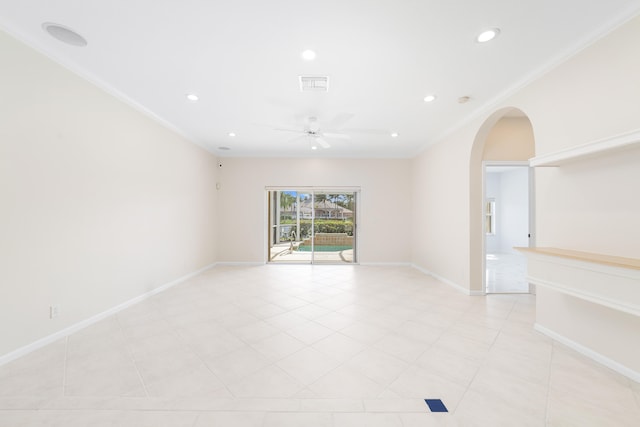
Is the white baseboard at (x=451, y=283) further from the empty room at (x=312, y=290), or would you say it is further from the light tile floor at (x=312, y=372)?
the light tile floor at (x=312, y=372)

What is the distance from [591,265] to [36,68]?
508cm

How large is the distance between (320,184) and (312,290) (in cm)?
290

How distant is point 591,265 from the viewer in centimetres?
183

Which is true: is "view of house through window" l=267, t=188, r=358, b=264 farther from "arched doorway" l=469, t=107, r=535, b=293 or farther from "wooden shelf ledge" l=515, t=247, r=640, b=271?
"wooden shelf ledge" l=515, t=247, r=640, b=271

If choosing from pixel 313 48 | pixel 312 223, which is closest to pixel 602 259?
pixel 313 48

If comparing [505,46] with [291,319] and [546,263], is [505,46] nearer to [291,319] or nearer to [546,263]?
[546,263]

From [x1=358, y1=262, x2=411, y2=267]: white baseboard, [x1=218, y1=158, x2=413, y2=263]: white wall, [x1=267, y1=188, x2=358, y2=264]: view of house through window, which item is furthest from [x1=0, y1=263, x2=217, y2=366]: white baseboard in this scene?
[x1=358, y1=262, x2=411, y2=267]: white baseboard

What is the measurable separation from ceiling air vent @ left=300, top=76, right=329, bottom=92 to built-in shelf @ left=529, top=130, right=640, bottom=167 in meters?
2.29

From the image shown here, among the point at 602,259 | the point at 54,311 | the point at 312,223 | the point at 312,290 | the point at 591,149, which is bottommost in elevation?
the point at 312,290

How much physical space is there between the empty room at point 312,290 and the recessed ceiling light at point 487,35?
22mm

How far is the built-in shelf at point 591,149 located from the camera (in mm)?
1638

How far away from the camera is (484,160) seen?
3.73 metres

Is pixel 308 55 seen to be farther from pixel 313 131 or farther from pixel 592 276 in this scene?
pixel 592 276

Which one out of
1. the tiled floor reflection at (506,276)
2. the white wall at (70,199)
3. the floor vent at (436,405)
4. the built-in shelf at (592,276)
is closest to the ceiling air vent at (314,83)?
the white wall at (70,199)
